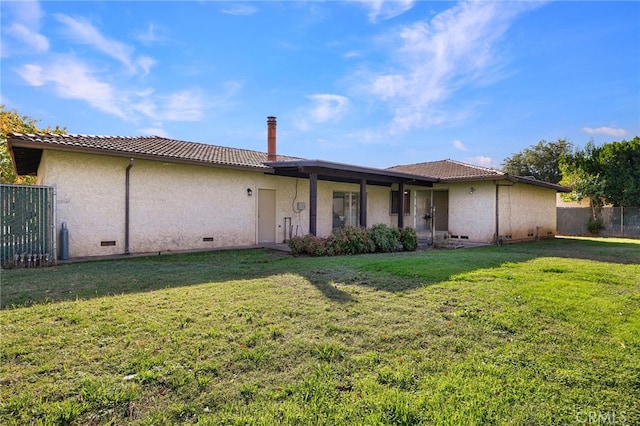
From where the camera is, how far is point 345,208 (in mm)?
16438

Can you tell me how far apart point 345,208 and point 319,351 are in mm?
13174

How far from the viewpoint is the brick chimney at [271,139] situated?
1540cm

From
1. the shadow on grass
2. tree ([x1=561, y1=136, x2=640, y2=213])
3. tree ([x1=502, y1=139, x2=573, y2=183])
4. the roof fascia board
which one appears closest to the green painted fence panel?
the shadow on grass

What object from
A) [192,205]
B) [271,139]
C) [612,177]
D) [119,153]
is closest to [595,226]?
[612,177]

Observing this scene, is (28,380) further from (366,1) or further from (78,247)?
(366,1)

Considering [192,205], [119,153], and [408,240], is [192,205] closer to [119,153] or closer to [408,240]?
[119,153]

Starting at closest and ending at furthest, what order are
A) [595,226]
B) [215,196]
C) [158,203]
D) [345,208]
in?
[158,203] < [215,196] < [345,208] < [595,226]

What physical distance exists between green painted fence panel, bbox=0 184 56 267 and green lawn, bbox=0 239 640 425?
223cm

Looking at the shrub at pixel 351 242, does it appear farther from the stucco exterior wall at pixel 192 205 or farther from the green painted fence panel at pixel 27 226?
the green painted fence panel at pixel 27 226

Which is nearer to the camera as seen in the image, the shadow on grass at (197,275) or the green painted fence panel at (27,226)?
the shadow on grass at (197,275)

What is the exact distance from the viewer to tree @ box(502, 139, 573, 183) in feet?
123

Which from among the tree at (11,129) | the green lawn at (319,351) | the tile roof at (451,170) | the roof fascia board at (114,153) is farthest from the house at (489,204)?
the tree at (11,129)

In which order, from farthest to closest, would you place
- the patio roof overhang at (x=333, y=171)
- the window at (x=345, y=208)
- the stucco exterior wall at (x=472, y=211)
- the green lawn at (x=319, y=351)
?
the window at (x=345, y=208), the stucco exterior wall at (x=472, y=211), the patio roof overhang at (x=333, y=171), the green lawn at (x=319, y=351)

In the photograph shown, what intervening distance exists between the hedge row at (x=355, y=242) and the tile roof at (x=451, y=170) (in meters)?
4.85
